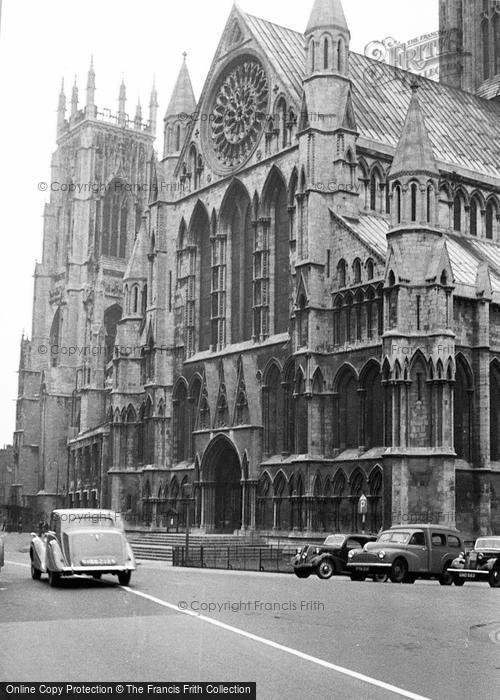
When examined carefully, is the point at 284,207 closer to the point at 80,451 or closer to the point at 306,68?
the point at 306,68

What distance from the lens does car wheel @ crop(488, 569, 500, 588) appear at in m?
28.8

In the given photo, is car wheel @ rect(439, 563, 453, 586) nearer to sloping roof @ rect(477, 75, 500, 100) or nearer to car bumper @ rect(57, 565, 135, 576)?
car bumper @ rect(57, 565, 135, 576)

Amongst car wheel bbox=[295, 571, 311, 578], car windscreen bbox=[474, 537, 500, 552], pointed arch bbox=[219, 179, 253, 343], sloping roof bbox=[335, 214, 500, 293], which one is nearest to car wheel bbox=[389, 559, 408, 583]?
car windscreen bbox=[474, 537, 500, 552]

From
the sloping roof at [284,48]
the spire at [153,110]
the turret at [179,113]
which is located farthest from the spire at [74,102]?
the sloping roof at [284,48]

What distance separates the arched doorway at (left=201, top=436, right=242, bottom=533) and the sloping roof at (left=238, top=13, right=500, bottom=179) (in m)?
17.3

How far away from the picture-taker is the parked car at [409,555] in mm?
29484

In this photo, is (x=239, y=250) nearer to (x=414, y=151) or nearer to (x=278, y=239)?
(x=278, y=239)

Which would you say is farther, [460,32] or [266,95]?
[460,32]

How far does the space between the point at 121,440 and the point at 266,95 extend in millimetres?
21308

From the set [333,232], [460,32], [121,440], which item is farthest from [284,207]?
[460,32]

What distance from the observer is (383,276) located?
44.5 metres

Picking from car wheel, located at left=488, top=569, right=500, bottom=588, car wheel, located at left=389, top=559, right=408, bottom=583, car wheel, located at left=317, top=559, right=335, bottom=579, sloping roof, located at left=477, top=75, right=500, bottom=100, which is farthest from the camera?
sloping roof, located at left=477, top=75, right=500, bottom=100

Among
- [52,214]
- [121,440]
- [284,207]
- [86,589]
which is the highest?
[52,214]

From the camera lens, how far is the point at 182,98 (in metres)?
61.6
